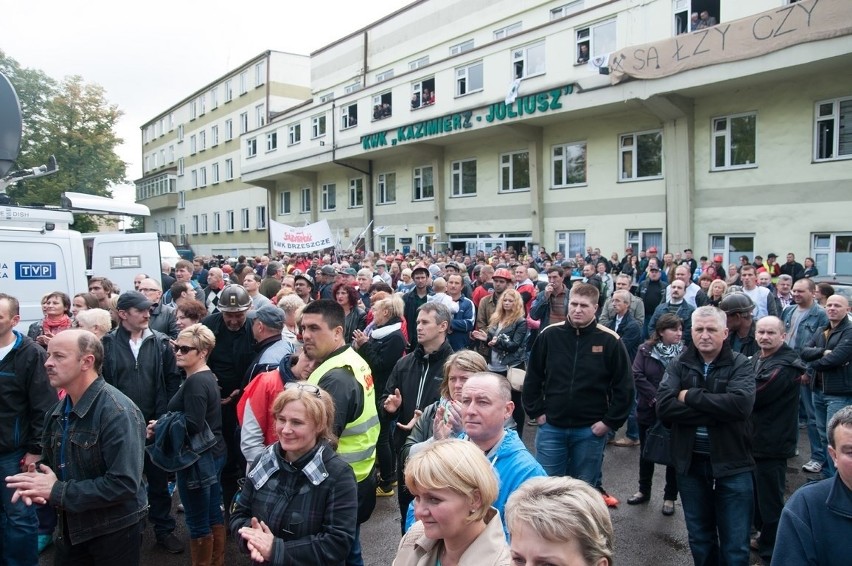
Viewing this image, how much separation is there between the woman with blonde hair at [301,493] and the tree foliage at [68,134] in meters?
38.5

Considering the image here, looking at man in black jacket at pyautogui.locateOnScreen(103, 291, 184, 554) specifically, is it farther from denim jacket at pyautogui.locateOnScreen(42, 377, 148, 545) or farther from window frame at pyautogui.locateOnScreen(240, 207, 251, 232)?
window frame at pyautogui.locateOnScreen(240, 207, 251, 232)

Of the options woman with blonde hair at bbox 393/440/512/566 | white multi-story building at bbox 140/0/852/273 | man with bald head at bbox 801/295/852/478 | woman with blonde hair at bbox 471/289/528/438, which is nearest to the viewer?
woman with blonde hair at bbox 393/440/512/566

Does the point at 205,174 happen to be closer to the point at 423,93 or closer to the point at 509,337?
the point at 423,93

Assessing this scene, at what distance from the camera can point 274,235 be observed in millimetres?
17953

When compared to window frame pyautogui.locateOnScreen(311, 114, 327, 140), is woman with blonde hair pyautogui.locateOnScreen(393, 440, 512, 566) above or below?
below

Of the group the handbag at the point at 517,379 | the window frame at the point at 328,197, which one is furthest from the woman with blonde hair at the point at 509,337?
the window frame at the point at 328,197

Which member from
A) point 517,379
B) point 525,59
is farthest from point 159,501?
point 525,59

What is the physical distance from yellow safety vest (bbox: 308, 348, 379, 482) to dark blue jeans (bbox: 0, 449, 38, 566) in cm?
218

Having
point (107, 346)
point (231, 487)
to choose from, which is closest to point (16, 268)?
point (107, 346)

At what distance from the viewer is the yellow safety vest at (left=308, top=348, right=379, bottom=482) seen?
359 cm

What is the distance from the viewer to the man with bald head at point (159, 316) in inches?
→ 252

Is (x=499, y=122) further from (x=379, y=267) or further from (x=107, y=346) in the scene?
(x=107, y=346)

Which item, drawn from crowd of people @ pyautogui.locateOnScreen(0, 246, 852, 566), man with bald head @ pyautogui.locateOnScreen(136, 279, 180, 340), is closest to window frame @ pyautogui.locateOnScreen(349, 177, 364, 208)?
man with bald head @ pyautogui.locateOnScreen(136, 279, 180, 340)

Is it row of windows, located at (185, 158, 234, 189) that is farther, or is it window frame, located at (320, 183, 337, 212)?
row of windows, located at (185, 158, 234, 189)
